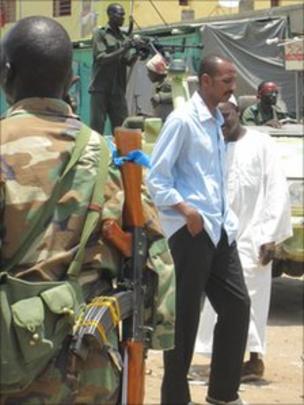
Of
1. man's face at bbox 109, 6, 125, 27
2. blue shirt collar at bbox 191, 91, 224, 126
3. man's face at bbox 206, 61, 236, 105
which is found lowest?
blue shirt collar at bbox 191, 91, 224, 126

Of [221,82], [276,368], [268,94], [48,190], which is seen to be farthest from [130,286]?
[268,94]

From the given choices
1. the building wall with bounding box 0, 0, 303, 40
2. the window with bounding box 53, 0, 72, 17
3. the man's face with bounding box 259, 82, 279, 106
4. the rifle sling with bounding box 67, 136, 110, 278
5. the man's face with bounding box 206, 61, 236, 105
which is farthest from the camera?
the window with bounding box 53, 0, 72, 17

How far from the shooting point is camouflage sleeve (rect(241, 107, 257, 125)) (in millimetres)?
9594

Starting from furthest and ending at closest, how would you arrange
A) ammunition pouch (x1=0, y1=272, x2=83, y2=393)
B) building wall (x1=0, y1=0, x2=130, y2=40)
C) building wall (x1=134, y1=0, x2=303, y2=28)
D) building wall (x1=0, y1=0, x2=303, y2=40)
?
building wall (x1=0, y1=0, x2=303, y2=40) < building wall (x1=134, y1=0, x2=303, y2=28) < building wall (x1=0, y1=0, x2=130, y2=40) < ammunition pouch (x1=0, y1=272, x2=83, y2=393)

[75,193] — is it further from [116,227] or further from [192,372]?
[192,372]

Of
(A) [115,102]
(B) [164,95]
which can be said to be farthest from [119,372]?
(A) [115,102]

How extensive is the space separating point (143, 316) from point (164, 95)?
659 centimetres

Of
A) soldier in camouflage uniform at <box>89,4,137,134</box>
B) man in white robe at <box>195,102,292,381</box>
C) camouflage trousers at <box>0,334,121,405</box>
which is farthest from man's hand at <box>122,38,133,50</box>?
camouflage trousers at <box>0,334,121,405</box>

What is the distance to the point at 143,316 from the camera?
2789 mm

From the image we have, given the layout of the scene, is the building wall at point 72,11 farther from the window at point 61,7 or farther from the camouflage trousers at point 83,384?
the camouflage trousers at point 83,384

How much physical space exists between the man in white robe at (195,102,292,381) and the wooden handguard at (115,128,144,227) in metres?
2.79

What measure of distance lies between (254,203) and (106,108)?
550cm

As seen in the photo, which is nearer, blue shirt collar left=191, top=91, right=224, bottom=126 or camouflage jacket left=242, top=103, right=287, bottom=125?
blue shirt collar left=191, top=91, right=224, bottom=126

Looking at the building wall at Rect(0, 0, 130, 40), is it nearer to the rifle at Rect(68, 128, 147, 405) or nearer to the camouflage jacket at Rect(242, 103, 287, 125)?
the camouflage jacket at Rect(242, 103, 287, 125)
